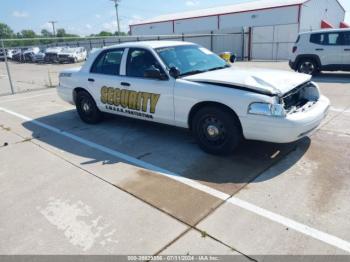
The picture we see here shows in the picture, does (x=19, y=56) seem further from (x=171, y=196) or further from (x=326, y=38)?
(x=171, y=196)

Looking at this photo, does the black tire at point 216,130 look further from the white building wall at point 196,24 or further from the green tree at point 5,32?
the green tree at point 5,32

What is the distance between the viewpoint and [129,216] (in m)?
3.21

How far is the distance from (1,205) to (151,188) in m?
1.74

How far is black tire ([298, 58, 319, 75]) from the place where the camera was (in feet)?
38.6

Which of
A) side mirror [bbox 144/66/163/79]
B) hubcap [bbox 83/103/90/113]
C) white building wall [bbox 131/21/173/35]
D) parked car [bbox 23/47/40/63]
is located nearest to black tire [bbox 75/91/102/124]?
hubcap [bbox 83/103/90/113]

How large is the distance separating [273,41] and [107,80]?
22.3m

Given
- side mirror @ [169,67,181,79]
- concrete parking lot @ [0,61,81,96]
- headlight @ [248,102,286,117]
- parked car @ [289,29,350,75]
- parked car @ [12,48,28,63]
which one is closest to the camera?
headlight @ [248,102,286,117]

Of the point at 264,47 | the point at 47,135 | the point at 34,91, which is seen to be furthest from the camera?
the point at 264,47

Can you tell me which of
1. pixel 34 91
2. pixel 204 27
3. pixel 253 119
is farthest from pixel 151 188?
pixel 204 27

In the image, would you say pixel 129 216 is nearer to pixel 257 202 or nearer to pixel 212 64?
pixel 257 202

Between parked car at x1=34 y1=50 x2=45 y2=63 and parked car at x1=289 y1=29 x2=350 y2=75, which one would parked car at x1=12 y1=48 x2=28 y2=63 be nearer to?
parked car at x1=34 y1=50 x2=45 y2=63

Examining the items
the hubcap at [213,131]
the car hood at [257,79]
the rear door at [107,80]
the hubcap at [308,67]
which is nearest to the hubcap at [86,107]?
the rear door at [107,80]

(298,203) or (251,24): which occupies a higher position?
(251,24)

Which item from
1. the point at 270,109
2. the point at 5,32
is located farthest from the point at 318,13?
the point at 5,32
